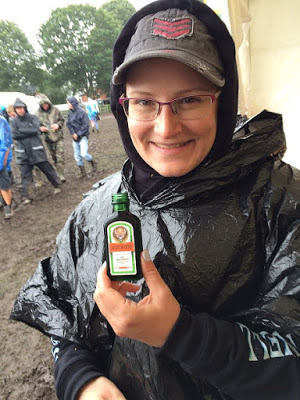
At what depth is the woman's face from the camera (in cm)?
108

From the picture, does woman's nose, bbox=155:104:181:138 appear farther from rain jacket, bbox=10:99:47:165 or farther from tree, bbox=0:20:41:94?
tree, bbox=0:20:41:94

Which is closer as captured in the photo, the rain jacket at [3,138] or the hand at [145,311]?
the hand at [145,311]

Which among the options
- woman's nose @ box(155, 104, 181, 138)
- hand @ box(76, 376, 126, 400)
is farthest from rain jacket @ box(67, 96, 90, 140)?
hand @ box(76, 376, 126, 400)

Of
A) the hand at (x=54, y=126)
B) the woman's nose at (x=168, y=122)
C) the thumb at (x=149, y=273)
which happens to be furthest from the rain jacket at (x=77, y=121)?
the thumb at (x=149, y=273)

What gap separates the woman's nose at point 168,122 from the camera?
1087 mm

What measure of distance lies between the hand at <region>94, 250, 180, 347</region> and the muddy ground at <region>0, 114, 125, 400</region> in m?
2.34

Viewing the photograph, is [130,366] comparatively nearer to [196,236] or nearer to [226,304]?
[226,304]

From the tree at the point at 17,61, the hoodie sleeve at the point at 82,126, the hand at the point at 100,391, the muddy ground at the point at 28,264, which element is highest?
the tree at the point at 17,61

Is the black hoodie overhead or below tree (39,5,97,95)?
below

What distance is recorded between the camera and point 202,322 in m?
0.98

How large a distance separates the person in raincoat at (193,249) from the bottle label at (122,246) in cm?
6

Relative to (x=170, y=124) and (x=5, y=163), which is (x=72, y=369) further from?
(x=5, y=163)

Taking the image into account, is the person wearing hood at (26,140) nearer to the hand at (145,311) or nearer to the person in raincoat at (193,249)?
the person in raincoat at (193,249)

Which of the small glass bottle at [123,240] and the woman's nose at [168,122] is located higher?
the woman's nose at [168,122]
